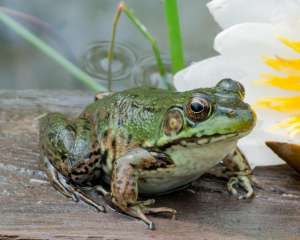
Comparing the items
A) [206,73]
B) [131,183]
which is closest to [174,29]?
[206,73]

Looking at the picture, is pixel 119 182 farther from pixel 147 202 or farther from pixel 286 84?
pixel 286 84

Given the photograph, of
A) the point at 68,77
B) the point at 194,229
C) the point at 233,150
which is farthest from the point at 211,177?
the point at 68,77

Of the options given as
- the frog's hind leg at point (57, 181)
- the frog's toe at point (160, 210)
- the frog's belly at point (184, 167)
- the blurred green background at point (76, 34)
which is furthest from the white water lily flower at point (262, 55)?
the blurred green background at point (76, 34)

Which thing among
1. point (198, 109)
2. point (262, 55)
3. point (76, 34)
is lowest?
point (198, 109)

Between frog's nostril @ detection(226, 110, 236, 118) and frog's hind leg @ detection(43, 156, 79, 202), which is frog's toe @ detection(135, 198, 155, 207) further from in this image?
frog's nostril @ detection(226, 110, 236, 118)

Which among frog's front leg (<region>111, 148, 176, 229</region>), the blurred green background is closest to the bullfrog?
frog's front leg (<region>111, 148, 176, 229</region>)

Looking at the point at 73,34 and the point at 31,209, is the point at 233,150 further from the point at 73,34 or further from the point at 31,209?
the point at 73,34

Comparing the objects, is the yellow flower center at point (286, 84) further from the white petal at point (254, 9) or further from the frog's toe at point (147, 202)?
the frog's toe at point (147, 202)
